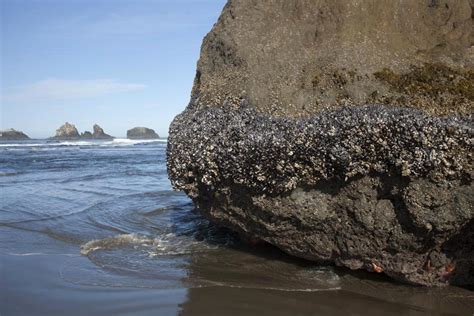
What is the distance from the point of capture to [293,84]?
4645 mm

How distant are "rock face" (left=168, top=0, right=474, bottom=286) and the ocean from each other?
0.29 m

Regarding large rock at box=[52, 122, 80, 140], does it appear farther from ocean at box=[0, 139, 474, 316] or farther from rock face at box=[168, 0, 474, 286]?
rock face at box=[168, 0, 474, 286]

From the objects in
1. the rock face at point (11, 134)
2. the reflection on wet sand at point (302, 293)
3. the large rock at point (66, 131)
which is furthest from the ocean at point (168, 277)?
the large rock at point (66, 131)

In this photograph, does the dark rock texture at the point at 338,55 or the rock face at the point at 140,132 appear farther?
the rock face at the point at 140,132

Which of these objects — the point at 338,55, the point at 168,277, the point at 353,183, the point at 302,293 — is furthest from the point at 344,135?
the point at 168,277

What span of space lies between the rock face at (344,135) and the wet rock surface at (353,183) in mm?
11

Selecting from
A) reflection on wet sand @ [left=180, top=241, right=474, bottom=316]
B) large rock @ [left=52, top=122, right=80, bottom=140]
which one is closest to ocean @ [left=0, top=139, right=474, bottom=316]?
reflection on wet sand @ [left=180, top=241, right=474, bottom=316]

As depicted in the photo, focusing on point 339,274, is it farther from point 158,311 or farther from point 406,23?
point 406,23

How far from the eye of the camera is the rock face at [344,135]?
12.4 feet

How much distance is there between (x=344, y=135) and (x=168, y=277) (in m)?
2.33

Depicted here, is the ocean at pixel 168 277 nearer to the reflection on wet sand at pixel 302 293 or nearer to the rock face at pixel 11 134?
the reflection on wet sand at pixel 302 293

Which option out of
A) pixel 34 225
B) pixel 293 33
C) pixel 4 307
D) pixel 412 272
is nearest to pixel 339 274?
pixel 412 272

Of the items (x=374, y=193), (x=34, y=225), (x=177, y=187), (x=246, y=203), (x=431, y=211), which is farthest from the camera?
(x=34, y=225)

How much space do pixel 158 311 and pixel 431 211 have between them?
2.51m
